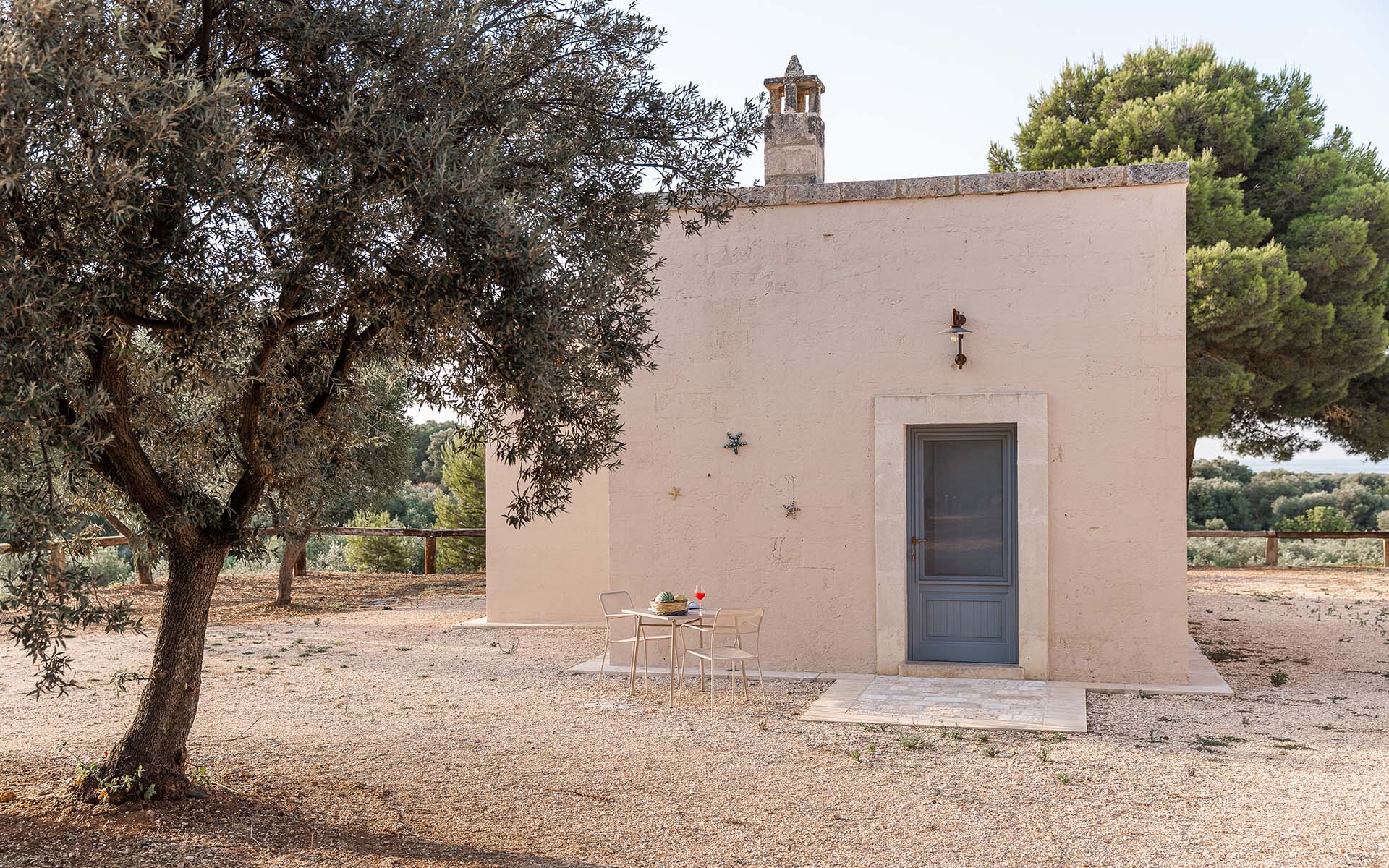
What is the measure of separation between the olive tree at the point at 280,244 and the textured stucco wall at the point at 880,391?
2.92m

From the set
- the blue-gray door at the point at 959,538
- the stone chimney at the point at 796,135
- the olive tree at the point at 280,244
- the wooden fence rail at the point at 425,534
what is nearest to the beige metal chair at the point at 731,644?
the blue-gray door at the point at 959,538

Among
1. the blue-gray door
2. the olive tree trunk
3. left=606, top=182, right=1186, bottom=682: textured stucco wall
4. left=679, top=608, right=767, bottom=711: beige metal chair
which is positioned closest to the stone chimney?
left=606, top=182, right=1186, bottom=682: textured stucco wall

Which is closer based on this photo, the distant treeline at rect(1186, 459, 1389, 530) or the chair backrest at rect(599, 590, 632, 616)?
the chair backrest at rect(599, 590, 632, 616)

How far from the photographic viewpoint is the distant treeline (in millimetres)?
25297

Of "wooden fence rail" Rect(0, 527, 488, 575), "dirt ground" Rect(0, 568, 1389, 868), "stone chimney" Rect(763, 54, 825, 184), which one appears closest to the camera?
"dirt ground" Rect(0, 568, 1389, 868)

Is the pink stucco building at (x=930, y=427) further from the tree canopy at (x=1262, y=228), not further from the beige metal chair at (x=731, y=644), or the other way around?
the tree canopy at (x=1262, y=228)

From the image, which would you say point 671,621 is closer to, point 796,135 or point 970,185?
point 970,185

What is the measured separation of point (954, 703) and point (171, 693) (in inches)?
182

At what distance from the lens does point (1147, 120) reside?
15.8 m

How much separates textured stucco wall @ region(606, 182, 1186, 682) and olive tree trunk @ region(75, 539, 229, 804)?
405cm

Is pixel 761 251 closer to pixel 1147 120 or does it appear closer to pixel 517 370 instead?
pixel 517 370

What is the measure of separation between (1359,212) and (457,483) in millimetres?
13777

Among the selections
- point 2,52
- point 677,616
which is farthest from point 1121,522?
point 2,52

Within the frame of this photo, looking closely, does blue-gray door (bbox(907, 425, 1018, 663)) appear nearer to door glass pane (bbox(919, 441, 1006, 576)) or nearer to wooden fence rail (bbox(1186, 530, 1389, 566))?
door glass pane (bbox(919, 441, 1006, 576))
